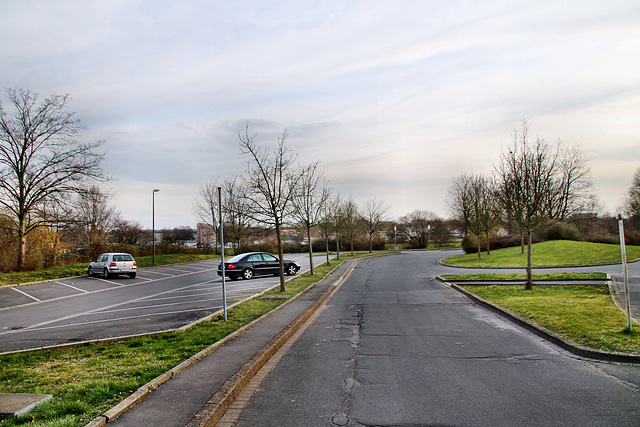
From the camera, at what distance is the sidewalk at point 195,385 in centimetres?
450

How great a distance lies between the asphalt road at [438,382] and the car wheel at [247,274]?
15277 millimetres

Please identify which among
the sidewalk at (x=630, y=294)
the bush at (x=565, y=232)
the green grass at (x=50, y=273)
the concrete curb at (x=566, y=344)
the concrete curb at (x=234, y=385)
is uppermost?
the bush at (x=565, y=232)

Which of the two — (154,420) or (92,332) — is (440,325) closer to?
(154,420)

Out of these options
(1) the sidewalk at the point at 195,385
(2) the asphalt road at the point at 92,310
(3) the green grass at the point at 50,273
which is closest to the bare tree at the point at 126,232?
(3) the green grass at the point at 50,273

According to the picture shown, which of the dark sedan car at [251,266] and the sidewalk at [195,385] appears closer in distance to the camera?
the sidewalk at [195,385]

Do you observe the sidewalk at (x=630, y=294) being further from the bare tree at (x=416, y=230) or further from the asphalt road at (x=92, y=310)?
the bare tree at (x=416, y=230)

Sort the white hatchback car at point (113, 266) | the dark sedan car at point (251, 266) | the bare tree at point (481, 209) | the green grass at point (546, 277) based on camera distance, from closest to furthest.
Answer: the green grass at point (546, 277)
the dark sedan car at point (251, 266)
the white hatchback car at point (113, 266)
the bare tree at point (481, 209)

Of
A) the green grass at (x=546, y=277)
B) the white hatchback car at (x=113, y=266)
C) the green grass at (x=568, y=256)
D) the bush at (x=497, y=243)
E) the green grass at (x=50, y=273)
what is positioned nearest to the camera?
the green grass at (x=546, y=277)

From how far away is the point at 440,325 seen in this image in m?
10.1

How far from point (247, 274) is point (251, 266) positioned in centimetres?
52

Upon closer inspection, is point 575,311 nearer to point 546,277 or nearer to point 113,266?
point 546,277

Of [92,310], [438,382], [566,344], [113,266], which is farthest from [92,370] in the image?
[113,266]

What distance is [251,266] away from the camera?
25.0m

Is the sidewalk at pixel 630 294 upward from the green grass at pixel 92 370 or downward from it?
downward
